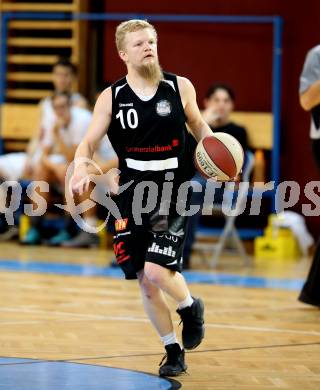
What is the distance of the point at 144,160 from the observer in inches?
196

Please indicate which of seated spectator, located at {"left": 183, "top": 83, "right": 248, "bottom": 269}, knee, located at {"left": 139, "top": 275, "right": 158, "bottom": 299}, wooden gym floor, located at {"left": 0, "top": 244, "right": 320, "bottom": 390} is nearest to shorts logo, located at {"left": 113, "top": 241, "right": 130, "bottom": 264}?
knee, located at {"left": 139, "top": 275, "right": 158, "bottom": 299}

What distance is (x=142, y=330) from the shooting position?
6.12m

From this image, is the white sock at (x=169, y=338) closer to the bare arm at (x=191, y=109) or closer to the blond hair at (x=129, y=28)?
the bare arm at (x=191, y=109)

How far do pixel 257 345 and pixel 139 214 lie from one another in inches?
46.7

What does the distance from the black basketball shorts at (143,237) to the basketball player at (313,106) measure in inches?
82.6

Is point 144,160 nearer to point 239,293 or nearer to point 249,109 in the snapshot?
point 239,293

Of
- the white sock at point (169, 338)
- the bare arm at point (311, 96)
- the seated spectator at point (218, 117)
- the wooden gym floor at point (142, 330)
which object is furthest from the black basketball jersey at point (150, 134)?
the seated spectator at point (218, 117)

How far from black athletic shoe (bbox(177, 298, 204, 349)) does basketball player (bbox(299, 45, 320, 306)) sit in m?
2.06

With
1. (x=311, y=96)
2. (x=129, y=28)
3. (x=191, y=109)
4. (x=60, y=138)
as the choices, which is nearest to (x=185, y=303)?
(x=191, y=109)

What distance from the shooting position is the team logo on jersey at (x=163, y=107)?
499 centimetres

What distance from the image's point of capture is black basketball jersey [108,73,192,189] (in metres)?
4.96

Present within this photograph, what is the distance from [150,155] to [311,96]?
6.84 feet

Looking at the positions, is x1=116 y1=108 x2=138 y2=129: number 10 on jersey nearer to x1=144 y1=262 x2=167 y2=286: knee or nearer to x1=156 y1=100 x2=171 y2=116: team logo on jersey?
x1=156 y1=100 x2=171 y2=116: team logo on jersey

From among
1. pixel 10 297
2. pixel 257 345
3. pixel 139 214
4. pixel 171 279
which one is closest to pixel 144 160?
pixel 139 214
